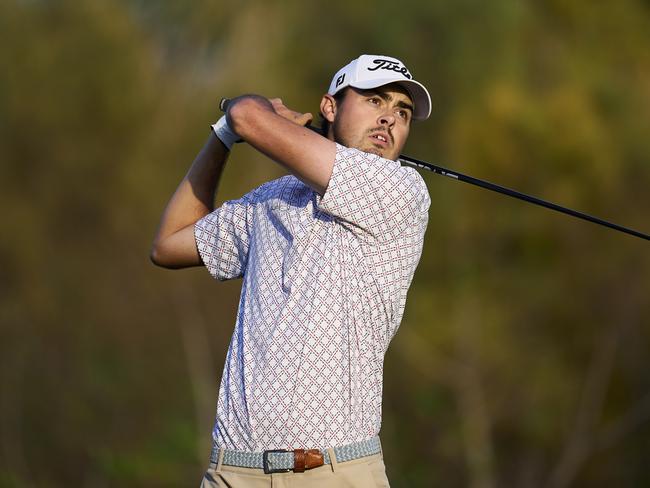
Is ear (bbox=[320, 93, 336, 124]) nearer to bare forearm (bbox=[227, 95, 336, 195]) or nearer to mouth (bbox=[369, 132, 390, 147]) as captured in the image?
mouth (bbox=[369, 132, 390, 147])

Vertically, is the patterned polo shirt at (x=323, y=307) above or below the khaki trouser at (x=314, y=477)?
above

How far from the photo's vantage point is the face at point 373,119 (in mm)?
2975

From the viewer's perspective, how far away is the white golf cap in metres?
3.01

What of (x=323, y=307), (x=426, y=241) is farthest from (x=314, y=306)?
(x=426, y=241)

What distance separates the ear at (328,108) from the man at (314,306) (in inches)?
5.4

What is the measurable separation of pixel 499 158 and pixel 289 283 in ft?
34.4

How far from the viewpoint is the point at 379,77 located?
301 cm

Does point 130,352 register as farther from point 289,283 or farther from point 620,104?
point 289,283

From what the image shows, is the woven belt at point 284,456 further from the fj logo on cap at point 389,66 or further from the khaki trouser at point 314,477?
the fj logo on cap at point 389,66

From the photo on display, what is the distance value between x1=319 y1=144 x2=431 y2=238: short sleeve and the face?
5.6 inches

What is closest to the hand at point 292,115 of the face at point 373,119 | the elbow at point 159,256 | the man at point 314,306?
the man at point 314,306

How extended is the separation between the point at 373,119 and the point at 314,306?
55 cm

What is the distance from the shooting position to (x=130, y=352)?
571 inches

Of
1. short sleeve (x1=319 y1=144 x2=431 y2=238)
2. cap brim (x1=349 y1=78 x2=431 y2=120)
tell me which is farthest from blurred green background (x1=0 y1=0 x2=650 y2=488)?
short sleeve (x1=319 y1=144 x2=431 y2=238)
